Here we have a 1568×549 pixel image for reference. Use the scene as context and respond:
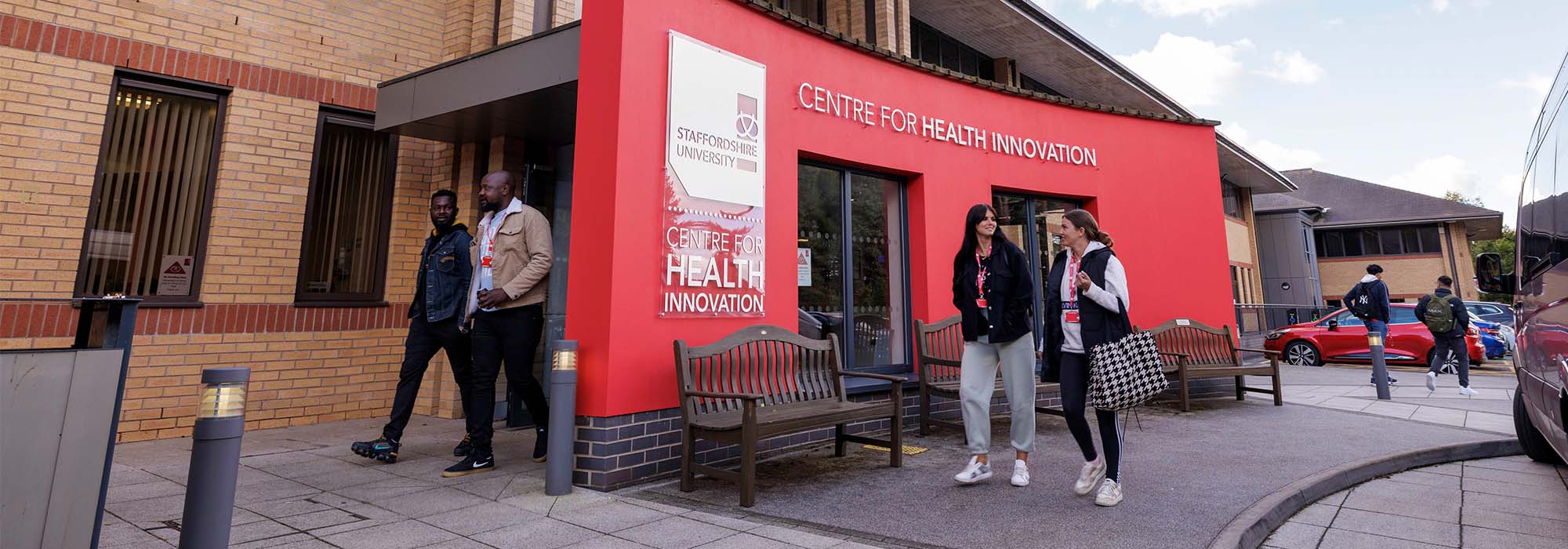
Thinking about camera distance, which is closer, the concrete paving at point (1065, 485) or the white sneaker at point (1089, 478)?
the concrete paving at point (1065, 485)

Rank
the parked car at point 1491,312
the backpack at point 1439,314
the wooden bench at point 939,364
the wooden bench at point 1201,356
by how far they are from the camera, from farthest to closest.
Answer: the parked car at point 1491,312 → the backpack at point 1439,314 → the wooden bench at point 1201,356 → the wooden bench at point 939,364

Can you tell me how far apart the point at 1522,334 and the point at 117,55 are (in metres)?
10.4

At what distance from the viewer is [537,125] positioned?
6352 mm

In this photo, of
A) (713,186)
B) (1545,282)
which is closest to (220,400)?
(713,186)

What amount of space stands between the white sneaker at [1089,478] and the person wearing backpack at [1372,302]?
7.51 m

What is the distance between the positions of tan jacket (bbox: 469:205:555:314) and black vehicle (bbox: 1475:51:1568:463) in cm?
530

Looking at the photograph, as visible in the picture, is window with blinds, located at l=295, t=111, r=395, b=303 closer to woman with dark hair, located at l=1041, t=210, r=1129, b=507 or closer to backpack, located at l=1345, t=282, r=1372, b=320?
woman with dark hair, located at l=1041, t=210, r=1129, b=507

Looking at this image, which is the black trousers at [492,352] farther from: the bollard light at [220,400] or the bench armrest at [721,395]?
the bollard light at [220,400]

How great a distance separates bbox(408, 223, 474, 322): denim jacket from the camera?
15.8ft

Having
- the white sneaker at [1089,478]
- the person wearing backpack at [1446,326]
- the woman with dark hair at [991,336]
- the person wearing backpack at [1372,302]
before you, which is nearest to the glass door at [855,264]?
the woman with dark hair at [991,336]

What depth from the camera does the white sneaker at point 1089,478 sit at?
4.04 meters

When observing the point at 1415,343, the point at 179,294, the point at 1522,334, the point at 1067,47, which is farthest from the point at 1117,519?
the point at 1415,343

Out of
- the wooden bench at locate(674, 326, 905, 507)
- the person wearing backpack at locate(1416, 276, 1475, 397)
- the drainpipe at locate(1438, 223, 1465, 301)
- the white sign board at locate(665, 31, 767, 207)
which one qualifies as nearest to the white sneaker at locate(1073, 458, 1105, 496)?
the wooden bench at locate(674, 326, 905, 507)

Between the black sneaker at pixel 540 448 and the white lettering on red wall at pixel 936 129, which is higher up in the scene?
the white lettering on red wall at pixel 936 129
